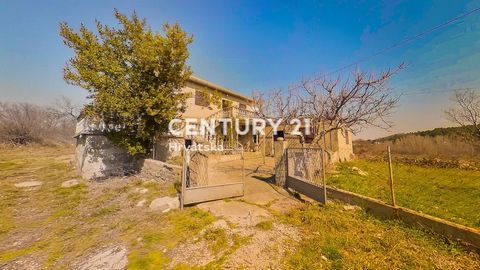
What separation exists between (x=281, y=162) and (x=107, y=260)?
6.12 m

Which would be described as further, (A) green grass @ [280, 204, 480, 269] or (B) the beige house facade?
(B) the beige house facade

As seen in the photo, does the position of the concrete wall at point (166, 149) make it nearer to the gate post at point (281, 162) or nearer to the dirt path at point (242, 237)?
the gate post at point (281, 162)

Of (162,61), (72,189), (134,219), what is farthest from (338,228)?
(72,189)

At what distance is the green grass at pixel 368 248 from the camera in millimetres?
3129

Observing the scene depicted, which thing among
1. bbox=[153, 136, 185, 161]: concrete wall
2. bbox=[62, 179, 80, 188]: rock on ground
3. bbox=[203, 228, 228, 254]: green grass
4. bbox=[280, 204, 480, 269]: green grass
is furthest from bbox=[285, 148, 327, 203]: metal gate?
bbox=[62, 179, 80, 188]: rock on ground

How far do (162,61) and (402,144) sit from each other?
20.7 m

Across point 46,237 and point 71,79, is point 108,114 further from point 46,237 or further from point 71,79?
point 46,237

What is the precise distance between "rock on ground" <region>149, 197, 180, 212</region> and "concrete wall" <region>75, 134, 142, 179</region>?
5361 mm

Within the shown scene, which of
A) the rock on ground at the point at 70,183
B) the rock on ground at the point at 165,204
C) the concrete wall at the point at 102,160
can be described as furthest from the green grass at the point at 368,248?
the rock on ground at the point at 70,183

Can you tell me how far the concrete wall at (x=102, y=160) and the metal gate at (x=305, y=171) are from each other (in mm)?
7986

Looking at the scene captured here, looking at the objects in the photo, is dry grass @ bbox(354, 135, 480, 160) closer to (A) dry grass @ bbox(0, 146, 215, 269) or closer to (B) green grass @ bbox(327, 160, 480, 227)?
(B) green grass @ bbox(327, 160, 480, 227)

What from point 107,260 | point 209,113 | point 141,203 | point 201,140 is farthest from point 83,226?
point 209,113

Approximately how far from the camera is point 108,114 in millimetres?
9742

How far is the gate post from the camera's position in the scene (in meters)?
7.87
